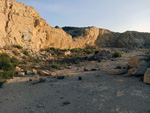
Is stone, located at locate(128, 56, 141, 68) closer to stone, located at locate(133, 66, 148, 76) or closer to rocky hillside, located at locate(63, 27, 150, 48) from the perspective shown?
stone, located at locate(133, 66, 148, 76)

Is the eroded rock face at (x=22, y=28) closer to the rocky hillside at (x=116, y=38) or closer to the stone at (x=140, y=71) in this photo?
the stone at (x=140, y=71)

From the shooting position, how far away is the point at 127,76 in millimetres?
7367

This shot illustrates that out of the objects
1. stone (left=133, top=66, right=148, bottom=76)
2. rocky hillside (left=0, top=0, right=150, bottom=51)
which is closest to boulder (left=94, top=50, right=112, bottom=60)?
rocky hillside (left=0, top=0, right=150, bottom=51)

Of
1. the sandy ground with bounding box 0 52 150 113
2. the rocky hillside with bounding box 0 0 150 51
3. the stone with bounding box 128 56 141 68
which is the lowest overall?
the sandy ground with bounding box 0 52 150 113

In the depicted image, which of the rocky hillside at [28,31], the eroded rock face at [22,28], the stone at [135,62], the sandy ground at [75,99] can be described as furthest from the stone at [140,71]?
the eroded rock face at [22,28]

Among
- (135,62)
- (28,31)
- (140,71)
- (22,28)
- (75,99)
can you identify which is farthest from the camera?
(28,31)

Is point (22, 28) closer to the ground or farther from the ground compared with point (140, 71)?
farther from the ground

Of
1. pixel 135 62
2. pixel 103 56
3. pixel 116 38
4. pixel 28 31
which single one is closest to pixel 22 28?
pixel 28 31

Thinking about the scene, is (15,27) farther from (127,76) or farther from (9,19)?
(127,76)

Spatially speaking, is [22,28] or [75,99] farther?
[22,28]

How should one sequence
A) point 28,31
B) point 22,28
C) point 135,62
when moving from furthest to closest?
point 28,31, point 22,28, point 135,62

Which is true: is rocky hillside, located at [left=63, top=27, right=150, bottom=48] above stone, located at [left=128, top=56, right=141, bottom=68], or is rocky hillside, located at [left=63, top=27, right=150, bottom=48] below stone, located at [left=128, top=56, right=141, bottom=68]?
above

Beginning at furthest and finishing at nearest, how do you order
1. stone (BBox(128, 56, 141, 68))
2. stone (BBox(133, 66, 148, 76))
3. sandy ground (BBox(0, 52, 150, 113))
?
stone (BBox(128, 56, 141, 68)), stone (BBox(133, 66, 148, 76)), sandy ground (BBox(0, 52, 150, 113))

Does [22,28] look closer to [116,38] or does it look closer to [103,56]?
[103,56]
